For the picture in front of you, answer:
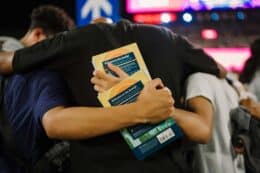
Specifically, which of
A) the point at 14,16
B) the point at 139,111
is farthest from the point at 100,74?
the point at 14,16

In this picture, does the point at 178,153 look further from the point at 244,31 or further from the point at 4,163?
the point at 244,31

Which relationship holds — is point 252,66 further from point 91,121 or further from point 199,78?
point 91,121

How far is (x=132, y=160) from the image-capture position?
4.94 ft

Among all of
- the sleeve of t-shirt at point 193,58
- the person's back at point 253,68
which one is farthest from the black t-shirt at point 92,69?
the person's back at point 253,68

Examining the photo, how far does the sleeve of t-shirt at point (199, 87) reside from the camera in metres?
1.60

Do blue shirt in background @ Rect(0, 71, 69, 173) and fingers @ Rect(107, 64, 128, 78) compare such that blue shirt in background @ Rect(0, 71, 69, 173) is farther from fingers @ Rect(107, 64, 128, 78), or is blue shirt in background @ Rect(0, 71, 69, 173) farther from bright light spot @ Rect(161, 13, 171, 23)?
bright light spot @ Rect(161, 13, 171, 23)

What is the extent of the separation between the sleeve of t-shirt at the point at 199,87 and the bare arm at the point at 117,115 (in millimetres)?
174

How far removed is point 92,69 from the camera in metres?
1.51

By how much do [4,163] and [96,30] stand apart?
21.0 inches

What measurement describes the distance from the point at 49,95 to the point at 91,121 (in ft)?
0.57

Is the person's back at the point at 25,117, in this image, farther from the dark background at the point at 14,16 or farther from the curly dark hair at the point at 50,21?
the dark background at the point at 14,16

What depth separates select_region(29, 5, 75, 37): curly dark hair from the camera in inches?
79.7

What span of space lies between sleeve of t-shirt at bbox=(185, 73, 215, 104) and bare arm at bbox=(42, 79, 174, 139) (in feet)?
0.57

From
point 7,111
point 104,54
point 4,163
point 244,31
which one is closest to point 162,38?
point 104,54
